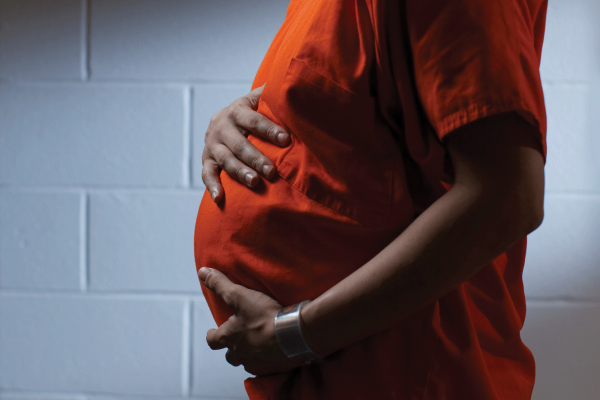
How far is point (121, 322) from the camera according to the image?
41.9 inches

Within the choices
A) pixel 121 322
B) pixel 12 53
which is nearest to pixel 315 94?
pixel 121 322

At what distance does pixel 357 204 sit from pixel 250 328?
207mm

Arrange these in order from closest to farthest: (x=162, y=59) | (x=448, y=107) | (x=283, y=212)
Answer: (x=448, y=107), (x=283, y=212), (x=162, y=59)

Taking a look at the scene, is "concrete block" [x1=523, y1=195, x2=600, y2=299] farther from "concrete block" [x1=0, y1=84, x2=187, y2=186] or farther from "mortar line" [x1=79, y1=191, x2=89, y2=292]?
"mortar line" [x1=79, y1=191, x2=89, y2=292]

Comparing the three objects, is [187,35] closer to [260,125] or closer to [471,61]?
[260,125]

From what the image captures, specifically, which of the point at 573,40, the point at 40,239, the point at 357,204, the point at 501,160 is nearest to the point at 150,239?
the point at 40,239

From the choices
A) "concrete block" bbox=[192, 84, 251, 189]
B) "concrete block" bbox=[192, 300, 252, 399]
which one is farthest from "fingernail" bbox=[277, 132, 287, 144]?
"concrete block" bbox=[192, 300, 252, 399]

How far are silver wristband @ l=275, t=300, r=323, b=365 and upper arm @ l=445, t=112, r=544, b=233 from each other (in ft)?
0.77

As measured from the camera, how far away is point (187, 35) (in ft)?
3.43

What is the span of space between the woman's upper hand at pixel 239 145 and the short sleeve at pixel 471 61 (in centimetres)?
19

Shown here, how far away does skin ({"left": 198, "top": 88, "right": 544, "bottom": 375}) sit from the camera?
363 millimetres

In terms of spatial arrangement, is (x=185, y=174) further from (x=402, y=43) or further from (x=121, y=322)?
(x=402, y=43)

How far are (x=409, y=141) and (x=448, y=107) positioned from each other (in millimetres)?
74

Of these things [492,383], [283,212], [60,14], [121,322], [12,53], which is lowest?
[121,322]
